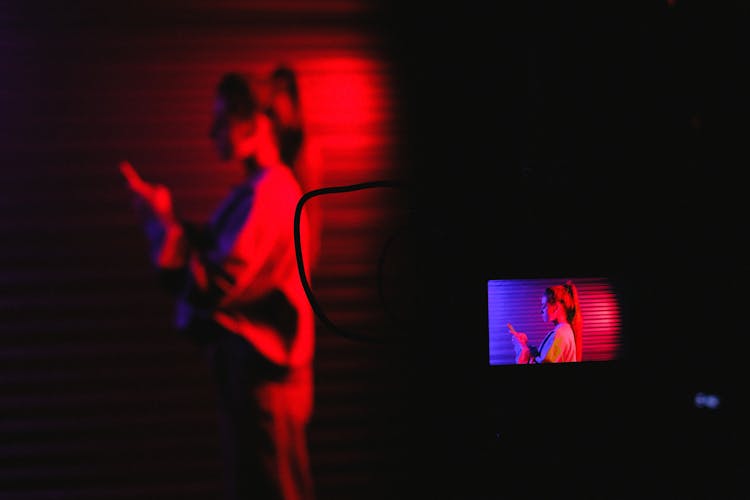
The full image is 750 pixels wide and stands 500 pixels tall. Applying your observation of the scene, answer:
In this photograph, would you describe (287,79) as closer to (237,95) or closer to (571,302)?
(237,95)

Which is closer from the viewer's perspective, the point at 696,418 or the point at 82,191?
the point at 696,418

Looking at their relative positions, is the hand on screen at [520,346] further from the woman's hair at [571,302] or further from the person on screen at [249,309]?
the person on screen at [249,309]

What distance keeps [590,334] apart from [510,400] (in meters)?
0.35

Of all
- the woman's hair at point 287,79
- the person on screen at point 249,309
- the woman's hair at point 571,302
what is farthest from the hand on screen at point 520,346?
the woman's hair at point 287,79

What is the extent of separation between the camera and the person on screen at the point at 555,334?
1453mm

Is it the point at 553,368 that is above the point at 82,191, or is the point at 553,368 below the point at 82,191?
below

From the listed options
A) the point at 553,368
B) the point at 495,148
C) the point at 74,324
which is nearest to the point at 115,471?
the point at 74,324

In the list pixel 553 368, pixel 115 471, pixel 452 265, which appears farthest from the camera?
pixel 115 471

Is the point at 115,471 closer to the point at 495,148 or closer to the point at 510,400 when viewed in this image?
the point at 510,400

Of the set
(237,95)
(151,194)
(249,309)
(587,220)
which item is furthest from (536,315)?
(151,194)

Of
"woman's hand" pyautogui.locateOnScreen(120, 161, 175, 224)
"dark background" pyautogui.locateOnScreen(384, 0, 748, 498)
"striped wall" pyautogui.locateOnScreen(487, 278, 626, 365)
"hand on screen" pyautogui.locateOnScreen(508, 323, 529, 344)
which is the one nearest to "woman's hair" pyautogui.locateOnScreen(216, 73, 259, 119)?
"woman's hand" pyautogui.locateOnScreen(120, 161, 175, 224)

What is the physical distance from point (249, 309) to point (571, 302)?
1.24 meters

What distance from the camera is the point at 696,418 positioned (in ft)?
5.48

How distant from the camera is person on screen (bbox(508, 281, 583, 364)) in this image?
1.45 metres
